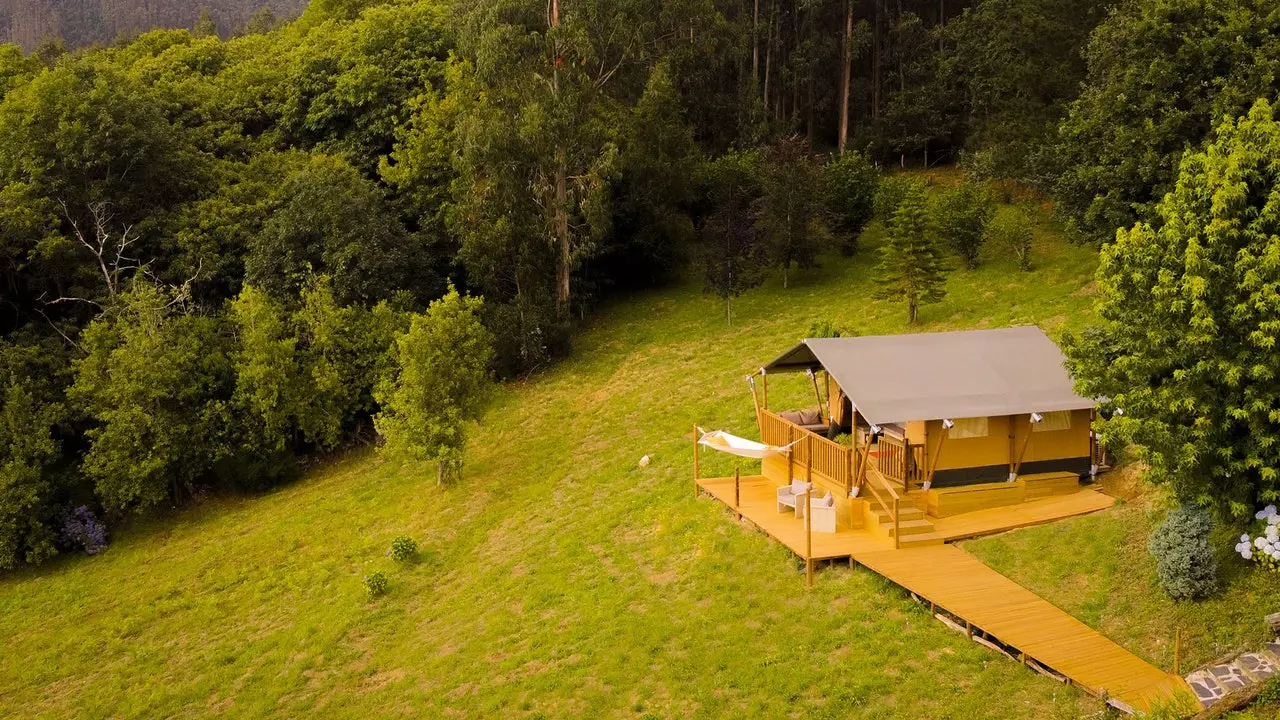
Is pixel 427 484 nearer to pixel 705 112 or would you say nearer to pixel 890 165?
pixel 705 112

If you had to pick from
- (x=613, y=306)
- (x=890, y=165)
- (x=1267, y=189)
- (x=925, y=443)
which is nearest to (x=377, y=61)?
(x=613, y=306)

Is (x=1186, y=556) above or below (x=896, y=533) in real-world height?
above

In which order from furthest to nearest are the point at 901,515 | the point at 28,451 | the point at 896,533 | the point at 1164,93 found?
the point at 28,451, the point at 1164,93, the point at 901,515, the point at 896,533

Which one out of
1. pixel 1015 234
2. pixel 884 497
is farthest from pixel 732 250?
pixel 884 497

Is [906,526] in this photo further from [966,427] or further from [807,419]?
[807,419]

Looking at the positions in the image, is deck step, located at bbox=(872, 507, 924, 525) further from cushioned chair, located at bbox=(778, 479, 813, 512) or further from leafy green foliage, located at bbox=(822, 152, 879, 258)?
leafy green foliage, located at bbox=(822, 152, 879, 258)

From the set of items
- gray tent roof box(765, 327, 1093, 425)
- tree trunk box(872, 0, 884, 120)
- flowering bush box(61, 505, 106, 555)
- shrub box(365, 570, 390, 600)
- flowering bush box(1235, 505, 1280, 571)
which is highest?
tree trunk box(872, 0, 884, 120)

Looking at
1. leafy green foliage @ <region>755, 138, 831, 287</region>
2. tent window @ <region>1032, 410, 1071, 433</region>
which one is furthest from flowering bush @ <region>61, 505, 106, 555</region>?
tent window @ <region>1032, 410, 1071, 433</region>

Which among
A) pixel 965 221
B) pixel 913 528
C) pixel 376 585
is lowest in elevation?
pixel 376 585
